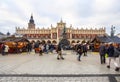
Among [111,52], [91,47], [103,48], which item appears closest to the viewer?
[111,52]

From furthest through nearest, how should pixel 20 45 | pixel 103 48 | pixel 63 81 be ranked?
1. pixel 20 45
2. pixel 103 48
3. pixel 63 81

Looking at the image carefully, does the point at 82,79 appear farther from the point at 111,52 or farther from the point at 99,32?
the point at 99,32

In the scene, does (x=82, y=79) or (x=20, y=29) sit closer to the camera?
(x=82, y=79)

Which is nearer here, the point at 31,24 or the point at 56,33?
the point at 56,33

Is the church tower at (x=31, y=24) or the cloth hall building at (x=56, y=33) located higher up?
the church tower at (x=31, y=24)

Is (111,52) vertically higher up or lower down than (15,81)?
higher up

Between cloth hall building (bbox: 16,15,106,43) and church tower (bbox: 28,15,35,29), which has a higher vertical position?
church tower (bbox: 28,15,35,29)

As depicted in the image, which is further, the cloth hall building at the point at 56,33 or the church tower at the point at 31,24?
the church tower at the point at 31,24

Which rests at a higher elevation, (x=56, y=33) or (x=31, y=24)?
(x=31, y=24)

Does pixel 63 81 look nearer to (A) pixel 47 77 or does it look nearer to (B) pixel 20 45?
(A) pixel 47 77

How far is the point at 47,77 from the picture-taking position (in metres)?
9.73

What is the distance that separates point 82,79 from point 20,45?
24.5m

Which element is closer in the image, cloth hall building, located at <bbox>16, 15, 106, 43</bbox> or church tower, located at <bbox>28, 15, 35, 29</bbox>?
cloth hall building, located at <bbox>16, 15, 106, 43</bbox>

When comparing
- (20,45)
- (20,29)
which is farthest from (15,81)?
(20,29)
